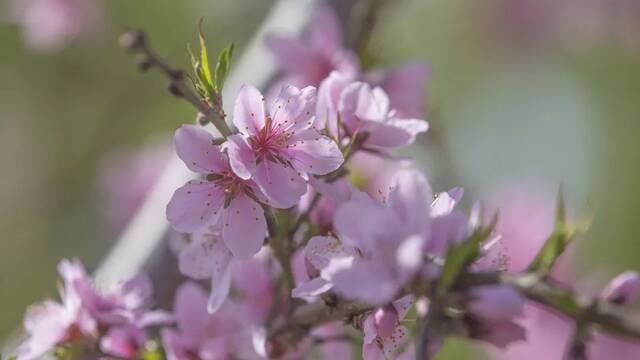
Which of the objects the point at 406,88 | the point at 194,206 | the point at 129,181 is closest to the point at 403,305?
the point at 194,206

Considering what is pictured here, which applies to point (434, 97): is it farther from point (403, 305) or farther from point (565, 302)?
point (565, 302)

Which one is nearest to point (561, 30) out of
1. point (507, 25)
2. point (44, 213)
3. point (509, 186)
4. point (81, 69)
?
point (507, 25)

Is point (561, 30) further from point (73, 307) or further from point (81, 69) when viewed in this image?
point (73, 307)

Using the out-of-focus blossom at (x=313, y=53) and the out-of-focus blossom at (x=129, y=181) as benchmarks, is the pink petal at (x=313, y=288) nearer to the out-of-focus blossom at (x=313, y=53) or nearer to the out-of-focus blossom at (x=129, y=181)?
the out-of-focus blossom at (x=313, y=53)

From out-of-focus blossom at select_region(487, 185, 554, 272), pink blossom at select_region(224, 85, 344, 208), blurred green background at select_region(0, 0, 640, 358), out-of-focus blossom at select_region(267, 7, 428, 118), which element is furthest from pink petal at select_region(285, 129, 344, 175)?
blurred green background at select_region(0, 0, 640, 358)

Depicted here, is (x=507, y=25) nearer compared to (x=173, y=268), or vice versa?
(x=173, y=268)

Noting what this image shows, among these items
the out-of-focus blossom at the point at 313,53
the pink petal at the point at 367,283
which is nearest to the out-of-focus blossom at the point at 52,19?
the out-of-focus blossom at the point at 313,53

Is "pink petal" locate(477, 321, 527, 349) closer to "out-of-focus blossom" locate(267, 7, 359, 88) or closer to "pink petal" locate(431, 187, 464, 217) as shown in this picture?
"pink petal" locate(431, 187, 464, 217)
